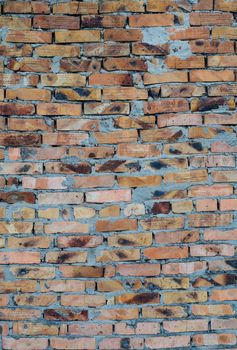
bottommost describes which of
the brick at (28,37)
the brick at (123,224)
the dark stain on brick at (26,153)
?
the brick at (123,224)

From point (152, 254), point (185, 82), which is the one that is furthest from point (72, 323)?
point (185, 82)

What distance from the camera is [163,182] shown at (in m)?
2.29

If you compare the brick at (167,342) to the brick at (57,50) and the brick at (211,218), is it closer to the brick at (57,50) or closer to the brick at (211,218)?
the brick at (211,218)

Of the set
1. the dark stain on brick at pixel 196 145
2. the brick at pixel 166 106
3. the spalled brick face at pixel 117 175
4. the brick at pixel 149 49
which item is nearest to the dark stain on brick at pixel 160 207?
the spalled brick face at pixel 117 175

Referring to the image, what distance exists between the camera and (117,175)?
7.50 feet

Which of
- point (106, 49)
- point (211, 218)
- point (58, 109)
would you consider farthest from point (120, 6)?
point (211, 218)

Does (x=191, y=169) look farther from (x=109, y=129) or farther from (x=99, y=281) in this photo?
(x=99, y=281)

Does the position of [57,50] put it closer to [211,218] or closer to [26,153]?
[26,153]

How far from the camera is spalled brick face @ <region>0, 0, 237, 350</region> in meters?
2.27

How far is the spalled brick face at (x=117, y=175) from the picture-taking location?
227 cm

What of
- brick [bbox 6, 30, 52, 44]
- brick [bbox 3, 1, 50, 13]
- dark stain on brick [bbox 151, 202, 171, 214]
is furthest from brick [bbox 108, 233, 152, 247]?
brick [bbox 3, 1, 50, 13]

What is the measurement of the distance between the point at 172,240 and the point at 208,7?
42.9 inches

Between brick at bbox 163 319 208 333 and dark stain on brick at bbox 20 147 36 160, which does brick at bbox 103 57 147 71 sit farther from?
brick at bbox 163 319 208 333

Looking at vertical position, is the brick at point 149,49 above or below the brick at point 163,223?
above
